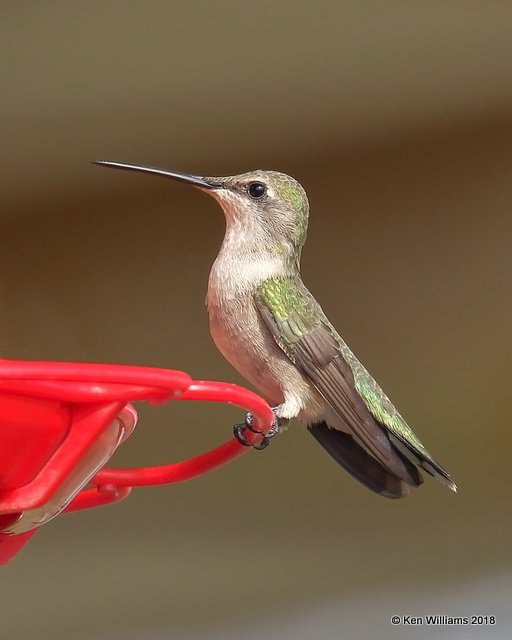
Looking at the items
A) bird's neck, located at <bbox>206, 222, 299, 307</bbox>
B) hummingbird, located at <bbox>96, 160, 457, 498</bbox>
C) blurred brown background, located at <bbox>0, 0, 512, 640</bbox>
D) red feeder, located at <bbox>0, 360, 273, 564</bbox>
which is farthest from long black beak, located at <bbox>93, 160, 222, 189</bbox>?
blurred brown background, located at <bbox>0, 0, 512, 640</bbox>

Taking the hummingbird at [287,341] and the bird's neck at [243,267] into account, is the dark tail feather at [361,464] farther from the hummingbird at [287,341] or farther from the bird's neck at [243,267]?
the bird's neck at [243,267]

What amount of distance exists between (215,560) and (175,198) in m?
1.30

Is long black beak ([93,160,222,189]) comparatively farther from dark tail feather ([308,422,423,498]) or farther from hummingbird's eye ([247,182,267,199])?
dark tail feather ([308,422,423,498])

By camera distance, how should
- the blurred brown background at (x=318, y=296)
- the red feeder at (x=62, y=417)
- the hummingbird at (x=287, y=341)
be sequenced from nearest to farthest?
the red feeder at (x=62, y=417) → the hummingbird at (x=287, y=341) → the blurred brown background at (x=318, y=296)

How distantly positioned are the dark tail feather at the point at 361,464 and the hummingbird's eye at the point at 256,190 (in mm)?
438

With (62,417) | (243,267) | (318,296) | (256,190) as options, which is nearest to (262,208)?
(256,190)

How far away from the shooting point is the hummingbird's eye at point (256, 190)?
4.74ft

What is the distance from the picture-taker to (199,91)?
2.34 meters

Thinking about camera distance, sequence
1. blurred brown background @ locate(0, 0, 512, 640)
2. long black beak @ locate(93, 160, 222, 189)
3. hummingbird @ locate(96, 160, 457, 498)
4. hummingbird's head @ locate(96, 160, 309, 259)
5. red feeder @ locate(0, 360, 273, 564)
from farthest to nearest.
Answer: blurred brown background @ locate(0, 0, 512, 640) < hummingbird's head @ locate(96, 160, 309, 259) < hummingbird @ locate(96, 160, 457, 498) < long black beak @ locate(93, 160, 222, 189) < red feeder @ locate(0, 360, 273, 564)

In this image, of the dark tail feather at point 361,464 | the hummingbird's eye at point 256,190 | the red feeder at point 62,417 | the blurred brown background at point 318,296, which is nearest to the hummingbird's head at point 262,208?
the hummingbird's eye at point 256,190

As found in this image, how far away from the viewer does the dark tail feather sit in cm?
134

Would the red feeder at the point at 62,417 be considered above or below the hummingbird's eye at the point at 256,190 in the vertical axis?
below

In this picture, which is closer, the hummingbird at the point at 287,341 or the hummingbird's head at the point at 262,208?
the hummingbird at the point at 287,341

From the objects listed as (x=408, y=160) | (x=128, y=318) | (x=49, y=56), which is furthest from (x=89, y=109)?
(x=408, y=160)
